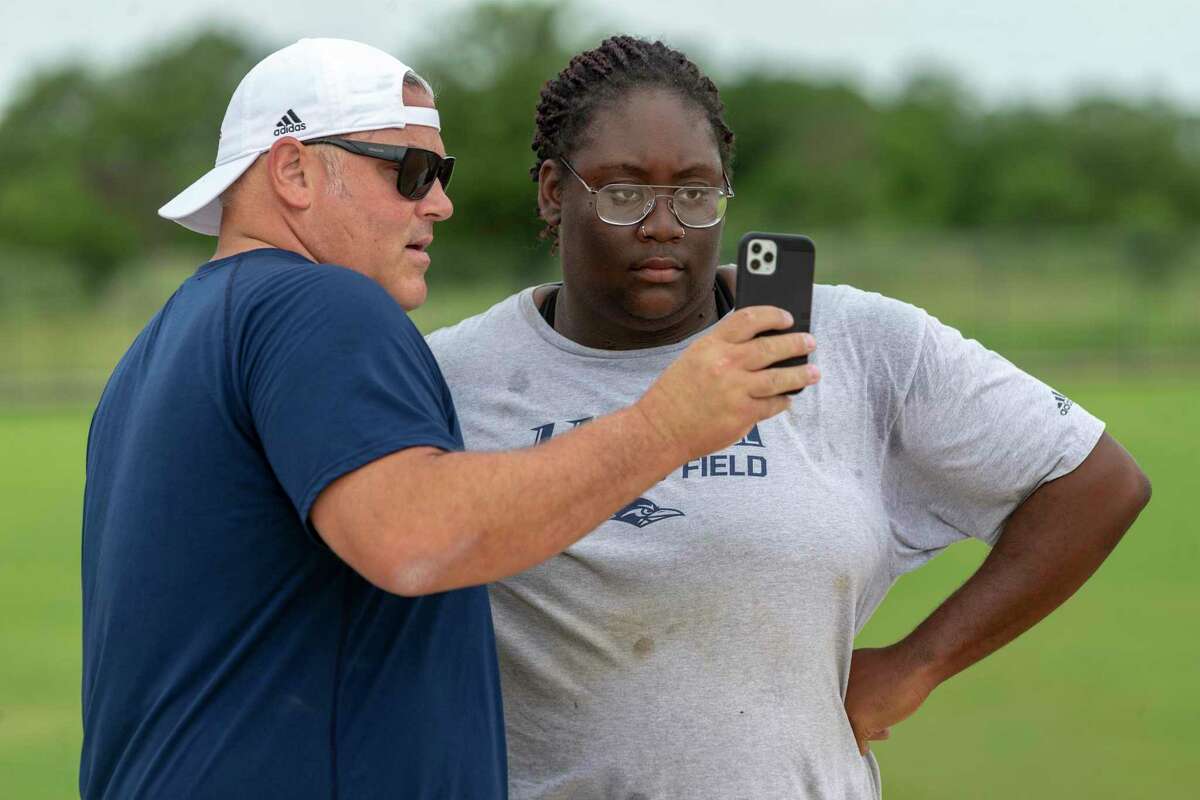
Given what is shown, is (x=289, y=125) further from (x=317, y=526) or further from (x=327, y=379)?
(x=317, y=526)

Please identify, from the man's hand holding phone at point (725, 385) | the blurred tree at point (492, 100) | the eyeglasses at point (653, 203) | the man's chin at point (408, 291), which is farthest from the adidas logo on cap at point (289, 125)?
the blurred tree at point (492, 100)

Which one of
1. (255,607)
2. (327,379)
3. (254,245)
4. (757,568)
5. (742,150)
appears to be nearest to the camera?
(327,379)

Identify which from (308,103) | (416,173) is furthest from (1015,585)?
(308,103)

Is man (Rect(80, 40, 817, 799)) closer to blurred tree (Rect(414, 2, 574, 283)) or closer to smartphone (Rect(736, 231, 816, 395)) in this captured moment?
smartphone (Rect(736, 231, 816, 395))

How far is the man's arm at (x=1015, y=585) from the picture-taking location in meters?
2.83

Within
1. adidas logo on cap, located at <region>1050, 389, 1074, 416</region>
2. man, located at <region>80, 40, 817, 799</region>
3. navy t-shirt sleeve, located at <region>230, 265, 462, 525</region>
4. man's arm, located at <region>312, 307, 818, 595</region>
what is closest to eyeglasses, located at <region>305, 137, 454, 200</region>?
man, located at <region>80, 40, 817, 799</region>

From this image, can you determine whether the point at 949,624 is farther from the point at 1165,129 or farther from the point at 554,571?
the point at 1165,129

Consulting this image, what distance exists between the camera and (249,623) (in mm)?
2131

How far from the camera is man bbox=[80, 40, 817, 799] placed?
1.99 metres

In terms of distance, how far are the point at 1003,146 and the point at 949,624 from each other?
176 feet

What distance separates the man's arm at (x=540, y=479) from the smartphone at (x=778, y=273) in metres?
0.09

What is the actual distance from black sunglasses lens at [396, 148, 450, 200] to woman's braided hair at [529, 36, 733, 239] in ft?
1.78

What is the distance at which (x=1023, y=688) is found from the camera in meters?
7.62

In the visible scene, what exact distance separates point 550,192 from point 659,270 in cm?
42
